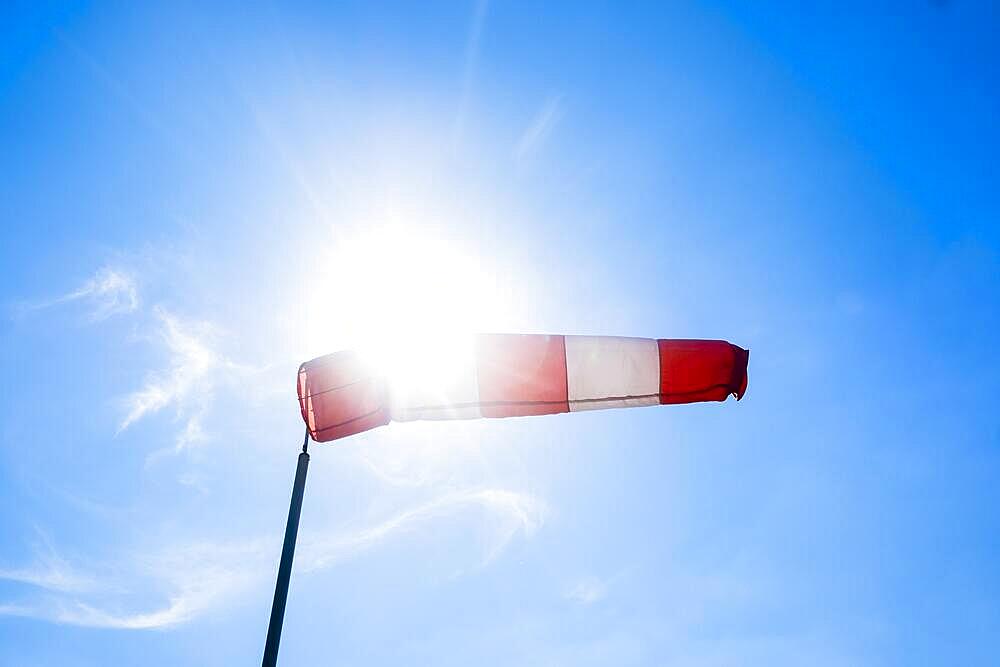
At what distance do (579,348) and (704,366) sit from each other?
1.69 metres

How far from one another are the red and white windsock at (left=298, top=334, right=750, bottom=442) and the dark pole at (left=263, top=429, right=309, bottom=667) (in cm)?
119

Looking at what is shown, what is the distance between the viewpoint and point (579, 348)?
9070 mm

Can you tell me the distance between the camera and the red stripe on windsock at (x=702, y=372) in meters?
9.06

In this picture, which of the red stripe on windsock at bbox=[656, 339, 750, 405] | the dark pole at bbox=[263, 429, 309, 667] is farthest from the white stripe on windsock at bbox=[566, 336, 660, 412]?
the dark pole at bbox=[263, 429, 309, 667]

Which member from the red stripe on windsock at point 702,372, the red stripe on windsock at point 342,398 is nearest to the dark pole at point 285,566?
the red stripe on windsock at point 342,398

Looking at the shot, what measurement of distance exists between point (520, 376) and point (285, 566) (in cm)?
371

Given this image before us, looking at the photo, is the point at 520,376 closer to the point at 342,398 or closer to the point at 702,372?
the point at 342,398

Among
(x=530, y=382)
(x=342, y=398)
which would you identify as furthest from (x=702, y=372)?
(x=342, y=398)

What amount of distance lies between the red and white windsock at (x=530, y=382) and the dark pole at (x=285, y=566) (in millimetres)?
1193

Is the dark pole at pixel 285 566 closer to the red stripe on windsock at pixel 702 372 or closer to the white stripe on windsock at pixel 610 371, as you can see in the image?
the white stripe on windsock at pixel 610 371

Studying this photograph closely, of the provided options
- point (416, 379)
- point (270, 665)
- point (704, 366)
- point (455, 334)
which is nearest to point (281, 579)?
point (270, 665)

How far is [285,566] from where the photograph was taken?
674 centimetres

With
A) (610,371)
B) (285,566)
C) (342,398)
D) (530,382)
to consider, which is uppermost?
(610,371)

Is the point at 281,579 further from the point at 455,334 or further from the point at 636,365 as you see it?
the point at 636,365
